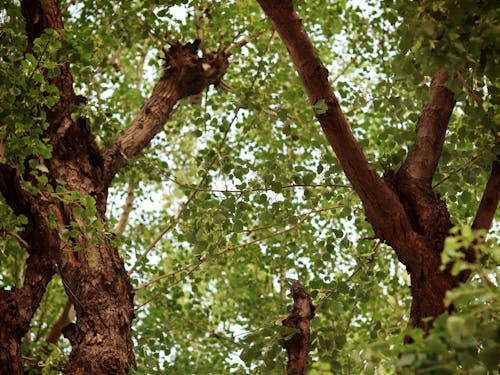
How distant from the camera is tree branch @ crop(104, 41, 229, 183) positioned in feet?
18.7

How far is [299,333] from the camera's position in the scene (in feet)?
11.6

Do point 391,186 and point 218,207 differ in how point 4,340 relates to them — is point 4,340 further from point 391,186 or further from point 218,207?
point 391,186

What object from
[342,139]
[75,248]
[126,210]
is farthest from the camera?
[126,210]

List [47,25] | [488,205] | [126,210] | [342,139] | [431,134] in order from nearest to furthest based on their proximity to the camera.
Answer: [342,139] → [488,205] → [431,134] → [47,25] → [126,210]

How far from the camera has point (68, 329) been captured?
14.7 feet

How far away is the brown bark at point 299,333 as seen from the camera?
138 inches

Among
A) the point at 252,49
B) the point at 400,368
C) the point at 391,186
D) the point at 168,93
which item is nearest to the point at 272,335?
the point at 391,186

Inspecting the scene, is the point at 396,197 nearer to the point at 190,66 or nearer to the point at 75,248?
the point at 75,248

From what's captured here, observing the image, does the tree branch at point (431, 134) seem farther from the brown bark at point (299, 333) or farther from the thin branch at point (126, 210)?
the thin branch at point (126, 210)

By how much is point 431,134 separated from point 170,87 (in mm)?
2982

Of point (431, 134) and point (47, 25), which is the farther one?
point (47, 25)

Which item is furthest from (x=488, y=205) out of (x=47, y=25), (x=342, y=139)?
(x=47, y=25)

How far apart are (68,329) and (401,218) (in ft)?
8.22

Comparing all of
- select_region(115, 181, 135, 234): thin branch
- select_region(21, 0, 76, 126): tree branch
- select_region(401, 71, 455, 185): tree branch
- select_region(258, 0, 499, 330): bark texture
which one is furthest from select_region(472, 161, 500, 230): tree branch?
select_region(115, 181, 135, 234): thin branch
